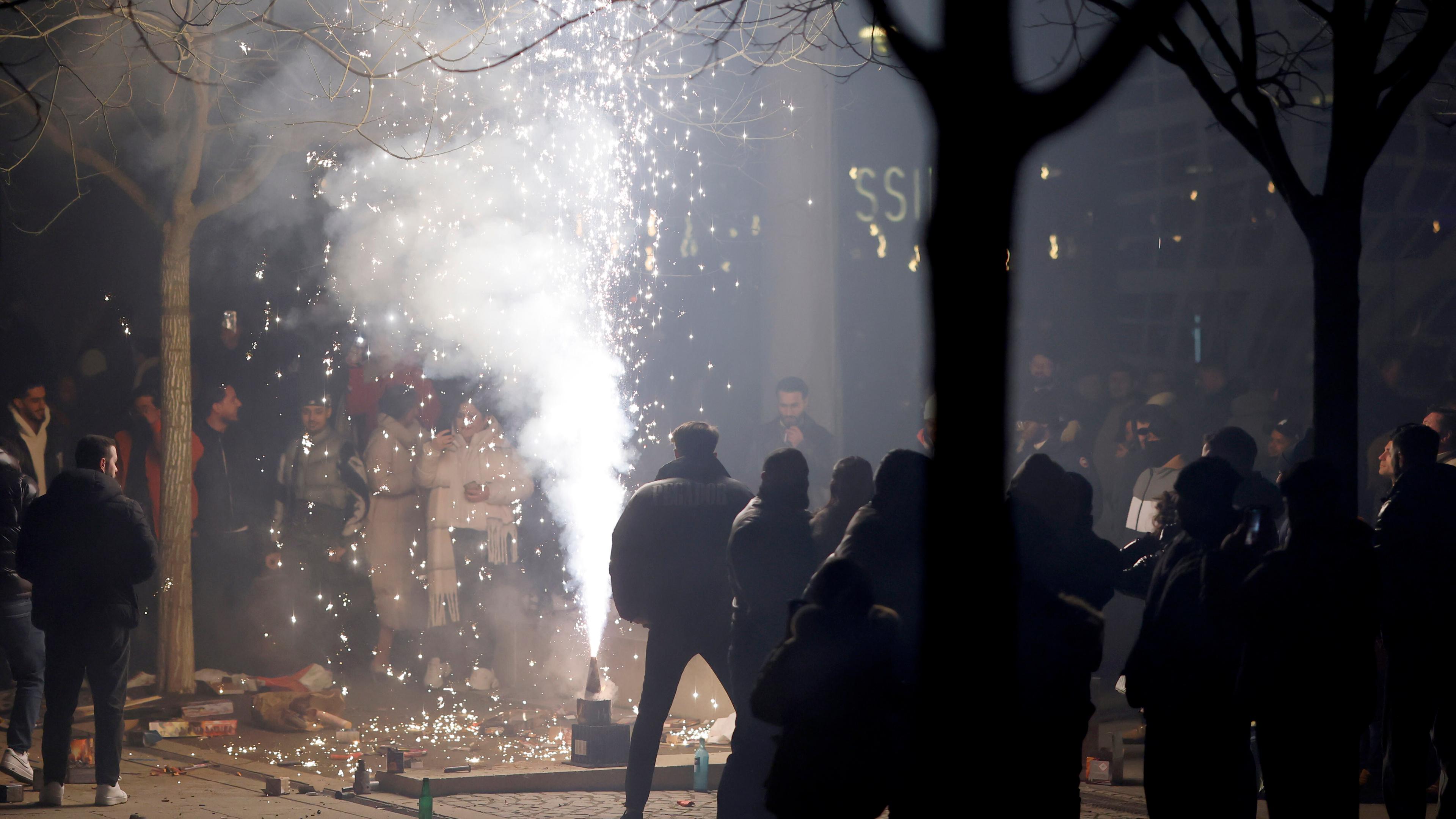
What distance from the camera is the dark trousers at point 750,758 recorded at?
5.64 meters

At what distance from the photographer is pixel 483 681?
36.7 ft

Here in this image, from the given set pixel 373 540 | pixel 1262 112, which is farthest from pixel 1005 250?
pixel 373 540

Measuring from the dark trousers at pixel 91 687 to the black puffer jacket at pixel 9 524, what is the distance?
81cm

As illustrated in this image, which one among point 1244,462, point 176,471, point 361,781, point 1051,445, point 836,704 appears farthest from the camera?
point 176,471

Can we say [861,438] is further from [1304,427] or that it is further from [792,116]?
[1304,427]

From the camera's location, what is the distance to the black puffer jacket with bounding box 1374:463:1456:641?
593 cm

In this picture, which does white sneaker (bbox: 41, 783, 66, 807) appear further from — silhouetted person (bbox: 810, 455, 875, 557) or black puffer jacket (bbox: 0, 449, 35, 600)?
silhouetted person (bbox: 810, 455, 875, 557)

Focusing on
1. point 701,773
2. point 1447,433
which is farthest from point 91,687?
point 1447,433

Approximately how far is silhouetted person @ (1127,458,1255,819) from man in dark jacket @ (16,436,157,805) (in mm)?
4988

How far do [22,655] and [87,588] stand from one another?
1081mm

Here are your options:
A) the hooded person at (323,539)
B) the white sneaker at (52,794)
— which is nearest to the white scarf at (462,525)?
the hooded person at (323,539)

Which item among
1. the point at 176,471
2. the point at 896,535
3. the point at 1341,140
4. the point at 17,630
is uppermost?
the point at 1341,140

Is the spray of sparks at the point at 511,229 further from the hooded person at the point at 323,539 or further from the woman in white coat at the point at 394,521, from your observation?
the hooded person at the point at 323,539

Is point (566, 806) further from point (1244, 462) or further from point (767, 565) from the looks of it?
point (1244, 462)
